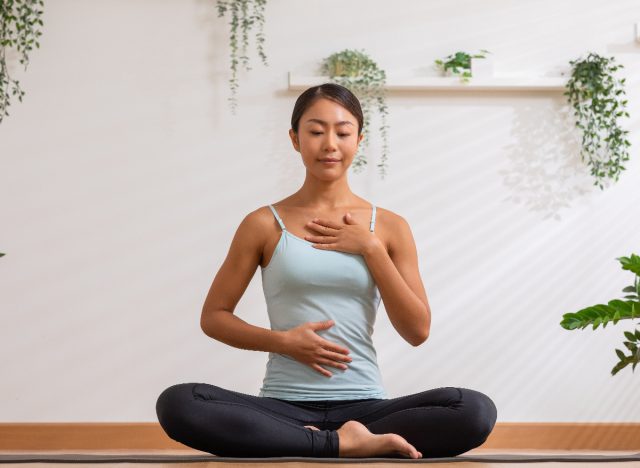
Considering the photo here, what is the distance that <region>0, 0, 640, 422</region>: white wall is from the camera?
149 inches

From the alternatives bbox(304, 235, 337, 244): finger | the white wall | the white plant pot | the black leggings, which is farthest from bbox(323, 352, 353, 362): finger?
the white plant pot

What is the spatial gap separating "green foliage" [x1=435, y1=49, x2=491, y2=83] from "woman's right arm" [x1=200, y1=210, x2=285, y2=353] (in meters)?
1.90

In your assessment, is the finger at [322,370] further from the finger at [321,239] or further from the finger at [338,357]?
the finger at [321,239]

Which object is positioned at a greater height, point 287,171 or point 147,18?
point 147,18

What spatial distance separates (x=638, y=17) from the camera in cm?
393

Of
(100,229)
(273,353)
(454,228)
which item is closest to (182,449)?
(100,229)

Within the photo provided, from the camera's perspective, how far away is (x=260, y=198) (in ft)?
12.6

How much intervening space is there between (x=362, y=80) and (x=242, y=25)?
0.57m

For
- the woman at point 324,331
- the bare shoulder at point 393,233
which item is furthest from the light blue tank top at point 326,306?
the bare shoulder at point 393,233

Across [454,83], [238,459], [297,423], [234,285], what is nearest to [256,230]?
[234,285]

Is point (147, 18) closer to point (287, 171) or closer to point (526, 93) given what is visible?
point (287, 171)

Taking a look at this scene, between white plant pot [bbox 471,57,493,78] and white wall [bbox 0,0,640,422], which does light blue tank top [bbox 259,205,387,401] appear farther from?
white plant pot [bbox 471,57,493,78]

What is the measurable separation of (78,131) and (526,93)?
6.43 feet

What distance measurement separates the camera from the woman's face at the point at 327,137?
7.00 feet
